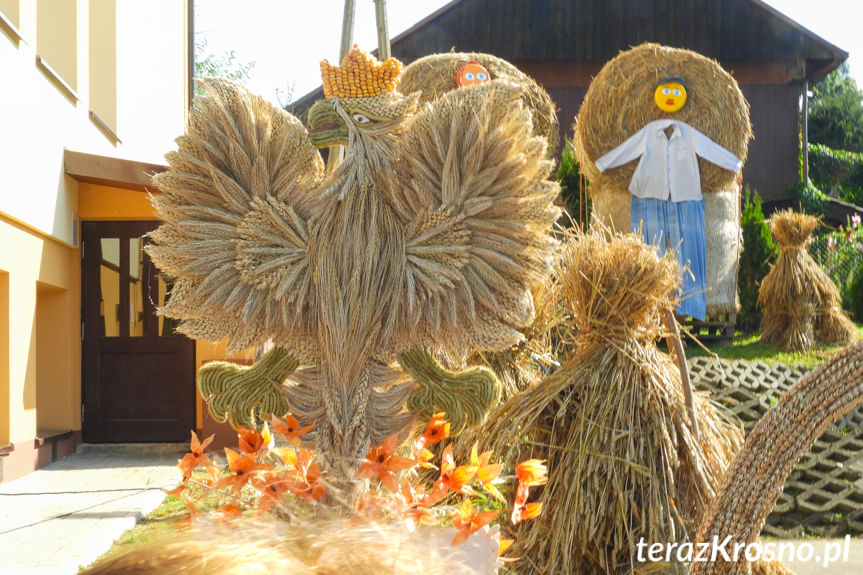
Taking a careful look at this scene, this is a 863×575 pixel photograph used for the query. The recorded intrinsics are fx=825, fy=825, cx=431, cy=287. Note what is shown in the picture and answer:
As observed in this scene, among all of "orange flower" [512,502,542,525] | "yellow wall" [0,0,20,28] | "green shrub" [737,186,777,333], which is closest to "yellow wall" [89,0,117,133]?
"yellow wall" [0,0,20,28]

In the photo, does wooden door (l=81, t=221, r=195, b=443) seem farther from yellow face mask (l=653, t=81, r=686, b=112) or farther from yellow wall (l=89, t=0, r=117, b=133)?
yellow face mask (l=653, t=81, r=686, b=112)

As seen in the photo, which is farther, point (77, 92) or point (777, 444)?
point (77, 92)

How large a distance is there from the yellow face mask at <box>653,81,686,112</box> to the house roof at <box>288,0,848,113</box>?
5774 mm

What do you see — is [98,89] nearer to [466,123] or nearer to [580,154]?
[580,154]

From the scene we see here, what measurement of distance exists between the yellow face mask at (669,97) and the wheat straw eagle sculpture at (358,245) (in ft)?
18.1

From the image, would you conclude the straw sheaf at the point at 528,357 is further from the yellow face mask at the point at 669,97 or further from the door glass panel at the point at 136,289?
the door glass panel at the point at 136,289

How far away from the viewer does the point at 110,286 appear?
7.15m

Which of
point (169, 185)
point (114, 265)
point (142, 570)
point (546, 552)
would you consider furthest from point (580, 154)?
point (142, 570)

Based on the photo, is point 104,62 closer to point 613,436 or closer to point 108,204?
point 108,204

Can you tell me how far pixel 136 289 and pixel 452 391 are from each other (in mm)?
6003

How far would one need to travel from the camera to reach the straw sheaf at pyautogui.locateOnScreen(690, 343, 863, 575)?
4.87 feet

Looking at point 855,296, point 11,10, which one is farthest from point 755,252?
point 11,10

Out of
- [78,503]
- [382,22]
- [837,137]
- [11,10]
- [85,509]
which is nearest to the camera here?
[382,22]

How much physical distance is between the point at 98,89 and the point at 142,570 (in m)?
8.41
